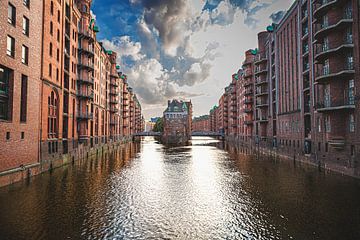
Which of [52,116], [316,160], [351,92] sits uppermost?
[351,92]

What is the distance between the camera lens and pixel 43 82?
1148 inches

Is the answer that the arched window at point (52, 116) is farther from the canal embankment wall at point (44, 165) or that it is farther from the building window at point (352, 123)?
the building window at point (352, 123)

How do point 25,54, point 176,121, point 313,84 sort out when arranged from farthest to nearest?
point 176,121
point 313,84
point 25,54

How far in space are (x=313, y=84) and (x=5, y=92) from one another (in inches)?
1501

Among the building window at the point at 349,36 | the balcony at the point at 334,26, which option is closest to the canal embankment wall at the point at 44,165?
the balcony at the point at 334,26

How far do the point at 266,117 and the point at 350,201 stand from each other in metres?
42.1

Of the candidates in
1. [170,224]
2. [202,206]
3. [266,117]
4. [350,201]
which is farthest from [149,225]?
[266,117]

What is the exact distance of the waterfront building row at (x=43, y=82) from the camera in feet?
72.8

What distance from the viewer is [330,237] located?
11875 mm

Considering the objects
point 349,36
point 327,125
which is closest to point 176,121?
point 327,125

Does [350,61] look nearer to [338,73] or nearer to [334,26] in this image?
[338,73]

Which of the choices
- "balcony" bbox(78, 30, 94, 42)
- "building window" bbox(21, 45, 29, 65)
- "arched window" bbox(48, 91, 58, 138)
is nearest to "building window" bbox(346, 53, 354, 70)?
"building window" bbox(21, 45, 29, 65)

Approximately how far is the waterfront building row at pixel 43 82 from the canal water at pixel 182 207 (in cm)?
451

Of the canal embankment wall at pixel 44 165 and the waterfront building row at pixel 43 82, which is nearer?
the canal embankment wall at pixel 44 165
